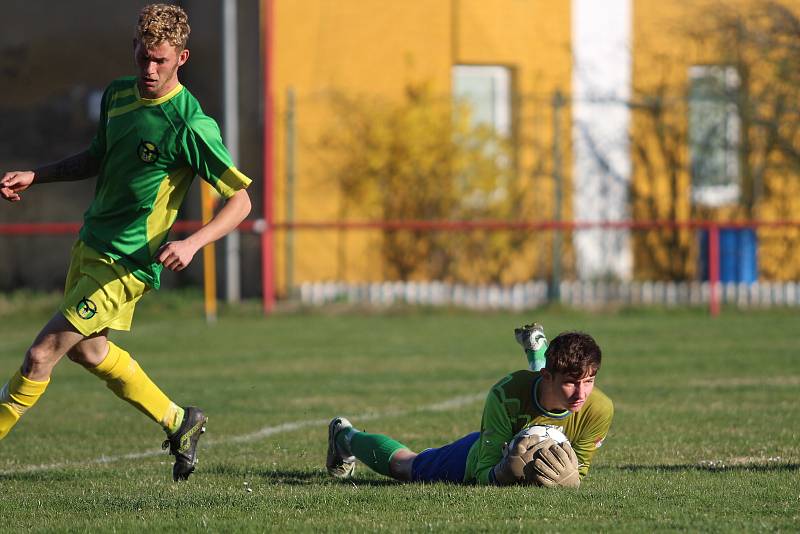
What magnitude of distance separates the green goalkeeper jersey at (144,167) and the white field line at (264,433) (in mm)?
1582

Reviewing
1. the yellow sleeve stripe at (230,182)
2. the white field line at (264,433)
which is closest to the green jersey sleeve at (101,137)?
the yellow sleeve stripe at (230,182)

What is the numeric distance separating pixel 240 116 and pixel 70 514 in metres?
16.4

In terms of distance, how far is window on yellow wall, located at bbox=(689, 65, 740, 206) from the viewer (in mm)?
22938

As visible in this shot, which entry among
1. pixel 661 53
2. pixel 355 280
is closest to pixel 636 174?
pixel 661 53

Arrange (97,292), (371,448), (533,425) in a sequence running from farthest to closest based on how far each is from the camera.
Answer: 1. (371,448)
2. (97,292)
3. (533,425)

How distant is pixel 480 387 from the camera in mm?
11711

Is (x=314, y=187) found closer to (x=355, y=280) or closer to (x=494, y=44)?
(x=355, y=280)

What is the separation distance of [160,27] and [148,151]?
1.90ft

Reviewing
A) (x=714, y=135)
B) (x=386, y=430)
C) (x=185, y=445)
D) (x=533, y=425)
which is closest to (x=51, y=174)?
(x=185, y=445)

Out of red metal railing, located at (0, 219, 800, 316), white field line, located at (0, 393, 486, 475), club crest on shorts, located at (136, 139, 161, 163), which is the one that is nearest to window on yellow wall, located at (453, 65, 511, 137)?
red metal railing, located at (0, 219, 800, 316)

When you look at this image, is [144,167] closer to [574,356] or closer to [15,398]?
[15,398]

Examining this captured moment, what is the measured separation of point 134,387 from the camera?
22.2ft

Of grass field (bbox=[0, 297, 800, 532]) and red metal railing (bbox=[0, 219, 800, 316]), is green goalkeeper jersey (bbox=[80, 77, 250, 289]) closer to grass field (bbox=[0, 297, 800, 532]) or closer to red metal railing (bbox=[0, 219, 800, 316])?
grass field (bbox=[0, 297, 800, 532])

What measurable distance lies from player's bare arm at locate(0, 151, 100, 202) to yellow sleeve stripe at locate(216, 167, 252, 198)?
2.07ft
